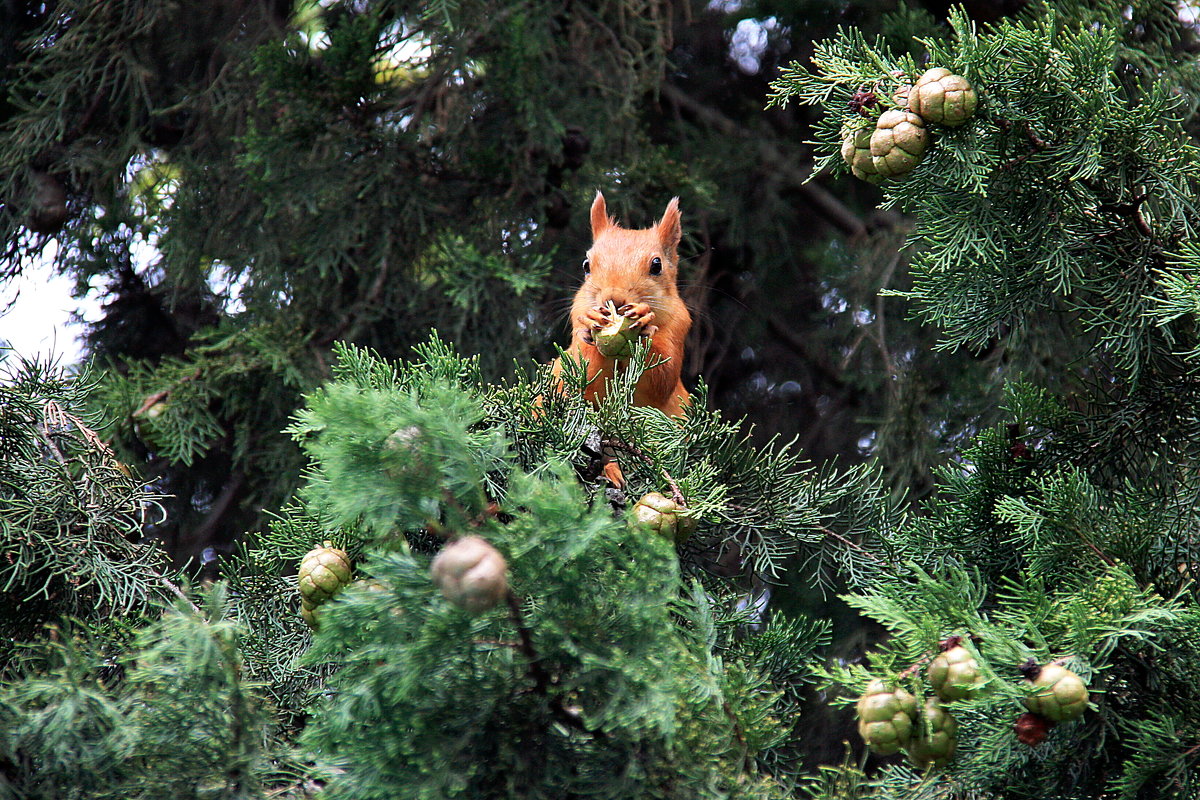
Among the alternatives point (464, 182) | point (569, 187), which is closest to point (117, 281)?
point (464, 182)

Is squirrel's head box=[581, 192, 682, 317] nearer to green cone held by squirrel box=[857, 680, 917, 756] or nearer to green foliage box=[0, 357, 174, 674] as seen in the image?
green foliage box=[0, 357, 174, 674]

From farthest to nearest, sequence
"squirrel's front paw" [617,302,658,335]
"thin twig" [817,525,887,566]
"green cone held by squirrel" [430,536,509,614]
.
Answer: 1. "squirrel's front paw" [617,302,658,335]
2. "thin twig" [817,525,887,566]
3. "green cone held by squirrel" [430,536,509,614]

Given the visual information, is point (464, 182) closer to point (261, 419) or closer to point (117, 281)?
point (261, 419)

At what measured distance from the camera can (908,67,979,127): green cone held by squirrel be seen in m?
1.03

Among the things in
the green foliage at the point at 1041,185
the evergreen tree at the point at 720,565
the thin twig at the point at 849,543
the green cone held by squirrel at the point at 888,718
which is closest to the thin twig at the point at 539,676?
the evergreen tree at the point at 720,565

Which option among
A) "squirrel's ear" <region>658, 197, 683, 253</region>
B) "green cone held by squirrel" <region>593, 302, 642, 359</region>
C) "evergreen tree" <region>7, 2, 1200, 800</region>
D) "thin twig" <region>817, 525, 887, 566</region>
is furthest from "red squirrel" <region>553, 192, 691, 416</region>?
"thin twig" <region>817, 525, 887, 566</region>

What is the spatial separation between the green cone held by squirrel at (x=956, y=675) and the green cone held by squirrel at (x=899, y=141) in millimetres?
494

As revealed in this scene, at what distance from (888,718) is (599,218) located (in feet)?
4.61

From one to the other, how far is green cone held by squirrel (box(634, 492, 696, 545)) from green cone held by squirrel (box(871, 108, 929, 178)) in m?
0.41

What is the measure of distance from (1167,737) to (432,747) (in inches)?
24.0

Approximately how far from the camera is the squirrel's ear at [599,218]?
201 centimetres

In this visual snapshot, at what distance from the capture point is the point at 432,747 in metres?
0.76

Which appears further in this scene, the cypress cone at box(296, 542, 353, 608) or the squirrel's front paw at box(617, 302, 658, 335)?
the squirrel's front paw at box(617, 302, 658, 335)

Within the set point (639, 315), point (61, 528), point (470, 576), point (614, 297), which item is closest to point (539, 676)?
point (470, 576)
